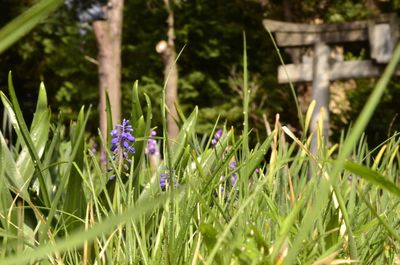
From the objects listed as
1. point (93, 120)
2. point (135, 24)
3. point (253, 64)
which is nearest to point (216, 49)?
point (253, 64)

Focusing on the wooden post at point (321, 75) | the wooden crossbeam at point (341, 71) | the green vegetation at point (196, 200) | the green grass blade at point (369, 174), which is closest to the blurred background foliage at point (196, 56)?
the wooden crossbeam at point (341, 71)

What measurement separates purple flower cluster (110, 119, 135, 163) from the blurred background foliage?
557 inches

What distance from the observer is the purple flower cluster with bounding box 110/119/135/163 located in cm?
124

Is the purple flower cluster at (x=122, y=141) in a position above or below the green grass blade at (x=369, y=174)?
below

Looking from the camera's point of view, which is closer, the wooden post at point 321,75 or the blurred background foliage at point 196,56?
the wooden post at point 321,75

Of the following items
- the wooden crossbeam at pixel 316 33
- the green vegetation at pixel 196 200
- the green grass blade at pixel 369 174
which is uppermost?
the green grass blade at pixel 369 174

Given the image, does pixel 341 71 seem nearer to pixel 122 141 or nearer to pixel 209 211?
pixel 122 141

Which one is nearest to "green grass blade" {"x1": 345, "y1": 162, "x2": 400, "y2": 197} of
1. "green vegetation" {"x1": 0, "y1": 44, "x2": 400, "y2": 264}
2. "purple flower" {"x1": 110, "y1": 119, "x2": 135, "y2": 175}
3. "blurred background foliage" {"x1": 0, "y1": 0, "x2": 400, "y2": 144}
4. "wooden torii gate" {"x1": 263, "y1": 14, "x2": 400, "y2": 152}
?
"green vegetation" {"x1": 0, "y1": 44, "x2": 400, "y2": 264}

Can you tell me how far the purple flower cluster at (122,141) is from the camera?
124 cm

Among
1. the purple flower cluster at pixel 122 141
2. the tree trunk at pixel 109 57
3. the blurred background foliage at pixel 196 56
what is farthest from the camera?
the blurred background foliage at pixel 196 56

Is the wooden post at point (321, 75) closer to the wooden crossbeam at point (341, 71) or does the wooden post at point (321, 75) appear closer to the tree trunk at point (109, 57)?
the wooden crossbeam at point (341, 71)

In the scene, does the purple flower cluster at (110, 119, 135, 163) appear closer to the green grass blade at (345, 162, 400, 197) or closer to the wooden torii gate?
Result: the green grass blade at (345, 162, 400, 197)

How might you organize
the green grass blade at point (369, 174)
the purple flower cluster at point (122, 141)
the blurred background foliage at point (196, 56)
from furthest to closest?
the blurred background foliage at point (196, 56)
the purple flower cluster at point (122, 141)
the green grass blade at point (369, 174)

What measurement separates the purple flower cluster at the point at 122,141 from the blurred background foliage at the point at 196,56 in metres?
14.1
